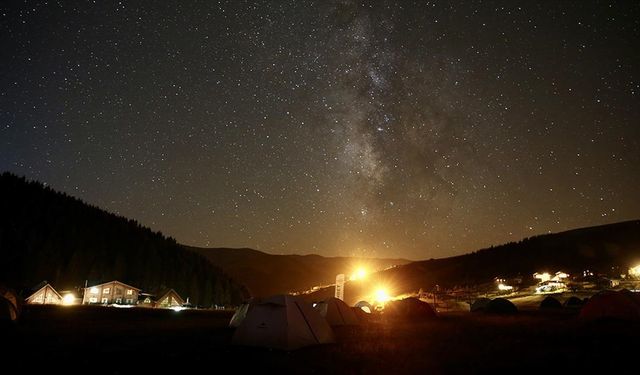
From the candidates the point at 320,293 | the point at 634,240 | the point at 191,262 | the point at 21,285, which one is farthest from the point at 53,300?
the point at 634,240

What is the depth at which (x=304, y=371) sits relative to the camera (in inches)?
374

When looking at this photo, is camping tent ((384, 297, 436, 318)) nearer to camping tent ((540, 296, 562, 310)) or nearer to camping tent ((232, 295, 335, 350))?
camping tent ((540, 296, 562, 310))

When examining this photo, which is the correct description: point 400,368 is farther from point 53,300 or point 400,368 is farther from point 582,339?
point 53,300

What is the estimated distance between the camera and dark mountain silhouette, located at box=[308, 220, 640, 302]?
315 ft

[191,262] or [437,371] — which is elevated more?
[191,262]

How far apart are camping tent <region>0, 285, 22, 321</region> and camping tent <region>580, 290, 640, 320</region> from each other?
32.8 meters

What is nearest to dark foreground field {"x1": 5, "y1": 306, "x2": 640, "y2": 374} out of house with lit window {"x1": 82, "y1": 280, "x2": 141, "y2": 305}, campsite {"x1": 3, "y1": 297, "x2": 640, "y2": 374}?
campsite {"x1": 3, "y1": 297, "x2": 640, "y2": 374}

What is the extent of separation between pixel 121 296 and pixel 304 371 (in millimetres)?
73215

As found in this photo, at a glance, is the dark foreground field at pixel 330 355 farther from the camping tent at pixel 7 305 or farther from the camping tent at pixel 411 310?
the camping tent at pixel 411 310

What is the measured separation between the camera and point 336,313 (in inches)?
968

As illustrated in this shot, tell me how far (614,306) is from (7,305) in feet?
109

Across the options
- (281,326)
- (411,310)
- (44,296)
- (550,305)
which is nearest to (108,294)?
(44,296)

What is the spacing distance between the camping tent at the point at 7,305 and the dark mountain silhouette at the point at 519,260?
8363cm

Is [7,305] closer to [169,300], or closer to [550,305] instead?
[550,305]
